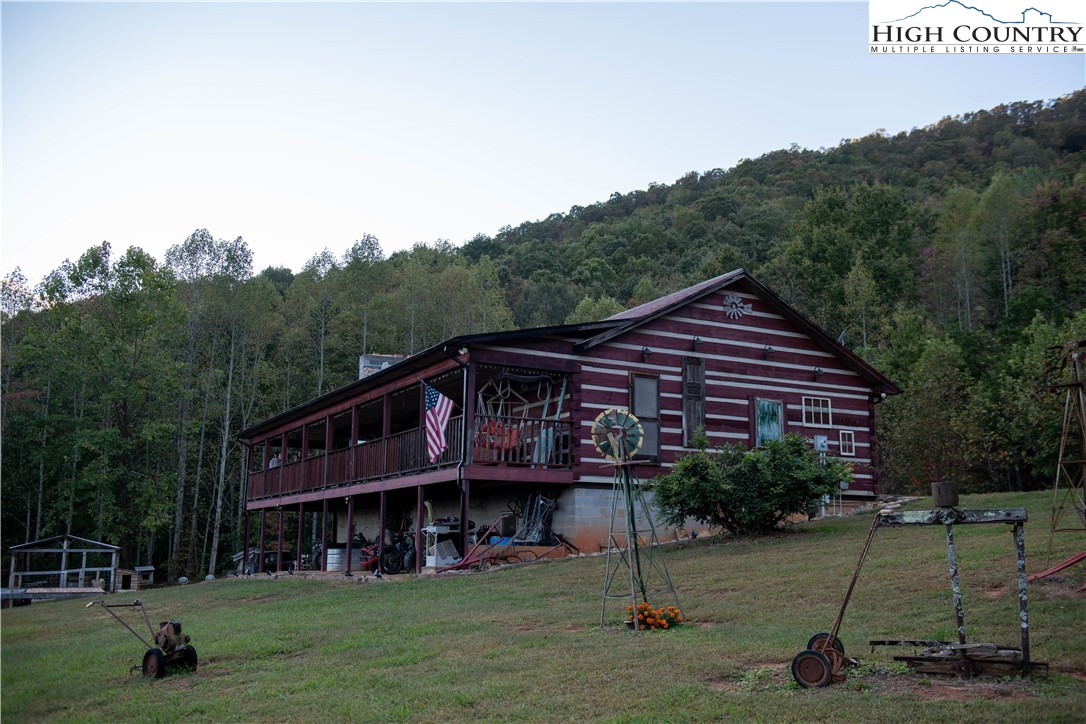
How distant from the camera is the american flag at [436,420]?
20.8 meters

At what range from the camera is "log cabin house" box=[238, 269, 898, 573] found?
68.7 feet

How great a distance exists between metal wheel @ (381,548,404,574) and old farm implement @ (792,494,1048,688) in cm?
1546

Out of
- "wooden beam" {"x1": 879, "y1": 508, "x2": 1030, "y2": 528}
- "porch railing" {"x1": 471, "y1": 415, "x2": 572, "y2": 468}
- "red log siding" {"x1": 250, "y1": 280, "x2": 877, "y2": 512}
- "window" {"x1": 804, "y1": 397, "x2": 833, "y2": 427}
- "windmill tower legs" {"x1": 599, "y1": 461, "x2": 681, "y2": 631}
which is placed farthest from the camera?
"window" {"x1": 804, "y1": 397, "x2": 833, "y2": 427}

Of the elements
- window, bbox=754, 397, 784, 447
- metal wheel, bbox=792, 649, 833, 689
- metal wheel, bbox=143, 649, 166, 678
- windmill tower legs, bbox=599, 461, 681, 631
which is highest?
window, bbox=754, 397, 784, 447

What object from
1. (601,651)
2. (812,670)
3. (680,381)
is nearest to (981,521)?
(812,670)

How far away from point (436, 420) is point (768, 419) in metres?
8.74

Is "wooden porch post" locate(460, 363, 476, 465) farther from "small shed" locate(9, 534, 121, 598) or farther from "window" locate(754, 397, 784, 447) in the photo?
"small shed" locate(9, 534, 121, 598)

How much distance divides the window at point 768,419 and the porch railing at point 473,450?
5.26 m

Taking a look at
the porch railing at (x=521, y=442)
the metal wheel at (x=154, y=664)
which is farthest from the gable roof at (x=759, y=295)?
the metal wheel at (x=154, y=664)

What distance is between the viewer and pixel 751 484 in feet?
60.8

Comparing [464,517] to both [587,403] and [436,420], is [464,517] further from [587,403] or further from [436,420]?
[587,403]

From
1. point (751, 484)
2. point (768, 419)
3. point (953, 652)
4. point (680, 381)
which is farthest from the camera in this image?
point (768, 419)

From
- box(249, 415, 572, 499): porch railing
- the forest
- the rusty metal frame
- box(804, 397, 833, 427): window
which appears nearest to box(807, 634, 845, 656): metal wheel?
the rusty metal frame

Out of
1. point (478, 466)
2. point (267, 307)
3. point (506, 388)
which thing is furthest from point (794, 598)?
point (267, 307)
